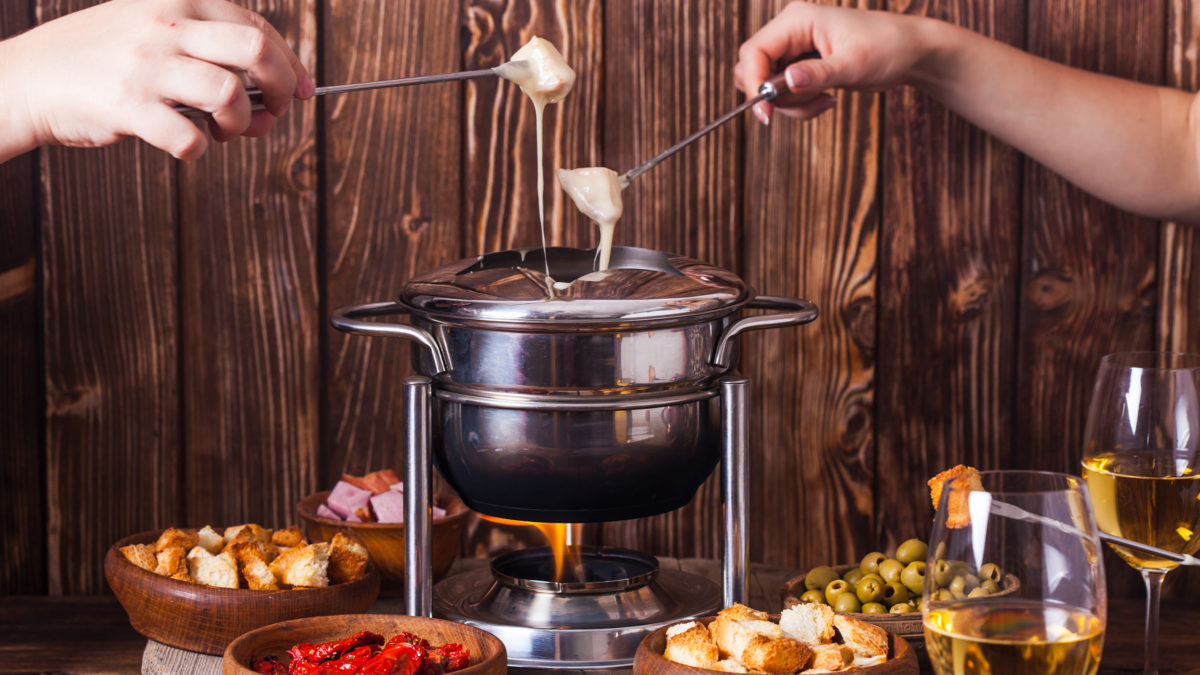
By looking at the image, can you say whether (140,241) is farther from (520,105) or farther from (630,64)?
(630,64)

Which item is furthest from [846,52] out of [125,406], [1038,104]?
[125,406]

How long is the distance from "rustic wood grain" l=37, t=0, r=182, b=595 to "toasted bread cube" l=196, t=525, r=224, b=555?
425mm

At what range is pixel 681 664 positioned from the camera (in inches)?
36.9

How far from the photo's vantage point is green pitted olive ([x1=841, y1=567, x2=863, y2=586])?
130 centimetres

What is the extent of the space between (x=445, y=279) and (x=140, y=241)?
658mm

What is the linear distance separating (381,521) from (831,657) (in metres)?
0.61

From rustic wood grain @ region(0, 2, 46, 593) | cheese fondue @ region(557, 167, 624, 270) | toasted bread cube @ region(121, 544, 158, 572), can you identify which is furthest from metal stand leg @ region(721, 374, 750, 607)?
rustic wood grain @ region(0, 2, 46, 593)

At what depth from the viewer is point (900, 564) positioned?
1294mm

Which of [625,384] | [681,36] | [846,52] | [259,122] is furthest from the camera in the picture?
[681,36]

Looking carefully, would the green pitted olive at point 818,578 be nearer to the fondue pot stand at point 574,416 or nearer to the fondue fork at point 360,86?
the fondue pot stand at point 574,416

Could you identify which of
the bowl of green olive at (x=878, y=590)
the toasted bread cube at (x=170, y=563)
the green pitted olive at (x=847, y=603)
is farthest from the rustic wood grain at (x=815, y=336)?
the toasted bread cube at (x=170, y=563)

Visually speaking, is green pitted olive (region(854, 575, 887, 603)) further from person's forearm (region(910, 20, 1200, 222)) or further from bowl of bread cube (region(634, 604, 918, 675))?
person's forearm (region(910, 20, 1200, 222))

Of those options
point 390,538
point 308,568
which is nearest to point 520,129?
point 390,538

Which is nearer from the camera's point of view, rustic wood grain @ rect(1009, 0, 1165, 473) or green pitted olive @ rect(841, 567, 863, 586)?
green pitted olive @ rect(841, 567, 863, 586)
